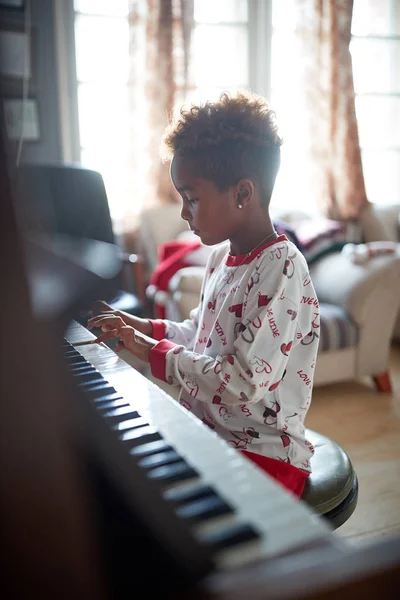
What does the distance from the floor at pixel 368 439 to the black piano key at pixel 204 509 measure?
4.48ft

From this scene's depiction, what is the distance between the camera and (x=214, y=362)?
966 millimetres

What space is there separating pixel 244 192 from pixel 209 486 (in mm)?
660

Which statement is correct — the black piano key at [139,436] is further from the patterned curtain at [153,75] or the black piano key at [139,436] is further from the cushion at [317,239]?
the patterned curtain at [153,75]

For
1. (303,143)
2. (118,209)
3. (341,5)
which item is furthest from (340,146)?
(118,209)

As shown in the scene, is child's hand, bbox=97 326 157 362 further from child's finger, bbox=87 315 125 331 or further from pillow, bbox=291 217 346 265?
pillow, bbox=291 217 346 265

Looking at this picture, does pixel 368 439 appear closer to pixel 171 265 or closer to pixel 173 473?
pixel 171 265

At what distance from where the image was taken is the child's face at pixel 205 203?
40.9 inches

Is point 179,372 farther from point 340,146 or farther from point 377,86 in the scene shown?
point 377,86

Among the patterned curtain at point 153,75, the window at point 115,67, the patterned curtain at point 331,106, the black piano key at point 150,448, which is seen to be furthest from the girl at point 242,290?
the patterned curtain at point 331,106

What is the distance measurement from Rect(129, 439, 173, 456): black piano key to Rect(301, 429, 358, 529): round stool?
0.53 m

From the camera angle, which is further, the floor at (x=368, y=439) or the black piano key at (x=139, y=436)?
the floor at (x=368, y=439)

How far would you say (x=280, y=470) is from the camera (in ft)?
3.38

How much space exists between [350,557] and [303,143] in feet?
12.8

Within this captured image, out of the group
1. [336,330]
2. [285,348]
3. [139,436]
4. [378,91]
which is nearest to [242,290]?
[285,348]
